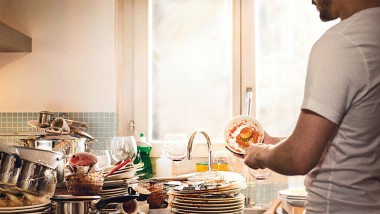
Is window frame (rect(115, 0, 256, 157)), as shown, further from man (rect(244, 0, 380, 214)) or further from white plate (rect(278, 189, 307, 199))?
man (rect(244, 0, 380, 214))

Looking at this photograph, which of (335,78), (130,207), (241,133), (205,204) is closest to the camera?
(335,78)

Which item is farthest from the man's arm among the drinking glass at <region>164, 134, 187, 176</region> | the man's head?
the drinking glass at <region>164, 134, 187, 176</region>

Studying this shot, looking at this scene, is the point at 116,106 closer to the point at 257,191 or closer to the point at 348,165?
the point at 257,191

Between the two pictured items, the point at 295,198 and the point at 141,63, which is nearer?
the point at 295,198

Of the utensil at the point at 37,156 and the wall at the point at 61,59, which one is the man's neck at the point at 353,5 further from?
the wall at the point at 61,59

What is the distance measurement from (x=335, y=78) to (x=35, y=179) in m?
0.92

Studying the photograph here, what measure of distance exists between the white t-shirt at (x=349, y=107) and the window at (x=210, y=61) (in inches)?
75.9

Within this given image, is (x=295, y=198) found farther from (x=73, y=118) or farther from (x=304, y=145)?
(x=73, y=118)

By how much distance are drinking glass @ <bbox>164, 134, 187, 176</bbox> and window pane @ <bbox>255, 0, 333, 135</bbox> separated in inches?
21.7

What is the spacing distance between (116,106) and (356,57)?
2.12 metres

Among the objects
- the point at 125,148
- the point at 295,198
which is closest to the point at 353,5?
the point at 295,198

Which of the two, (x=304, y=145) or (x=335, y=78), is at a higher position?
(x=335, y=78)

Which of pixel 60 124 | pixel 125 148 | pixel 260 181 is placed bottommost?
pixel 260 181

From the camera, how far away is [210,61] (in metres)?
3.39
